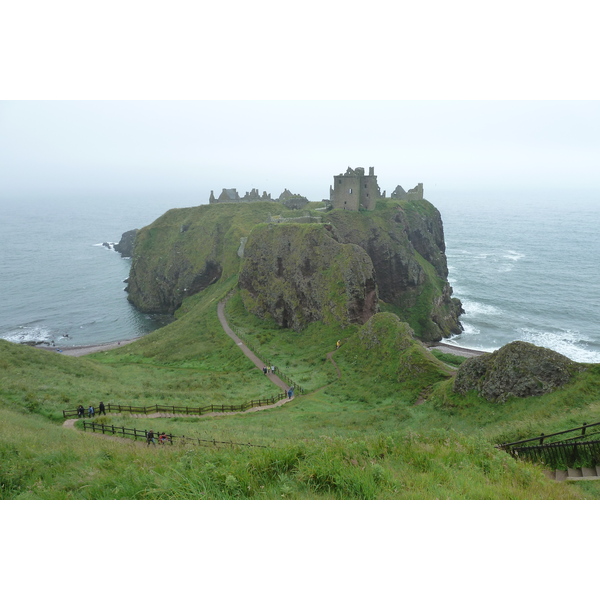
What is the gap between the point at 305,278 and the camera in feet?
183

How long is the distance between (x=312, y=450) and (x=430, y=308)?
74.6 metres

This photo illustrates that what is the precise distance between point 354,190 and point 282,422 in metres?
61.4

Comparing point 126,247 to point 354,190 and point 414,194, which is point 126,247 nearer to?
point 354,190

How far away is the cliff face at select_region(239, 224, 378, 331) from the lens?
1996 inches

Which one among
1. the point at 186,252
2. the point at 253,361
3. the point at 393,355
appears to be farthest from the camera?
the point at 186,252

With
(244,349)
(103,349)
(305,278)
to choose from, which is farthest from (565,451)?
(103,349)

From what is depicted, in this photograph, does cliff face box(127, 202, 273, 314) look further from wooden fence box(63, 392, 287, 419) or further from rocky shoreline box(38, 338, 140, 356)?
wooden fence box(63, 392, 287, 419)

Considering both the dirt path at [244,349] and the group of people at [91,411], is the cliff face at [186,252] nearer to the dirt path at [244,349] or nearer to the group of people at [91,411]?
the dirt path at [244,349]

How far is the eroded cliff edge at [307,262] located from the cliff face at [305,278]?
0.15 metres

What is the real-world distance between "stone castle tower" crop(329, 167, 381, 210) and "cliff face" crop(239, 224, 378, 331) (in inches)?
853

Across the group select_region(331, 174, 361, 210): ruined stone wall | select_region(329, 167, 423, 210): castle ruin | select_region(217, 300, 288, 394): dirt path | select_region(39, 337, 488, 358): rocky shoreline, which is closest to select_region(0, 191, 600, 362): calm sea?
select_region(39, 337, 488, 358): rocky shoreline

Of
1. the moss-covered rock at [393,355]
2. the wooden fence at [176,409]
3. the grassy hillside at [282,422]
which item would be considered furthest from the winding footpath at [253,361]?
the moss-covered rock at [393,355]

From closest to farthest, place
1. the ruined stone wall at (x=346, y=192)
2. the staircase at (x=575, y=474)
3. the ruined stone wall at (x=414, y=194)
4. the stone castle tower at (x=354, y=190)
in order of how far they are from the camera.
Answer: the staircase at (x=575, y=474) < the ruined stone wall at (x=346, y=192) < the stone castle tower at (x=354, y=190) < the ruined stone wall at (x=414, y=194)

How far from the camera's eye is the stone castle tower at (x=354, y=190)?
7788 centimetres
